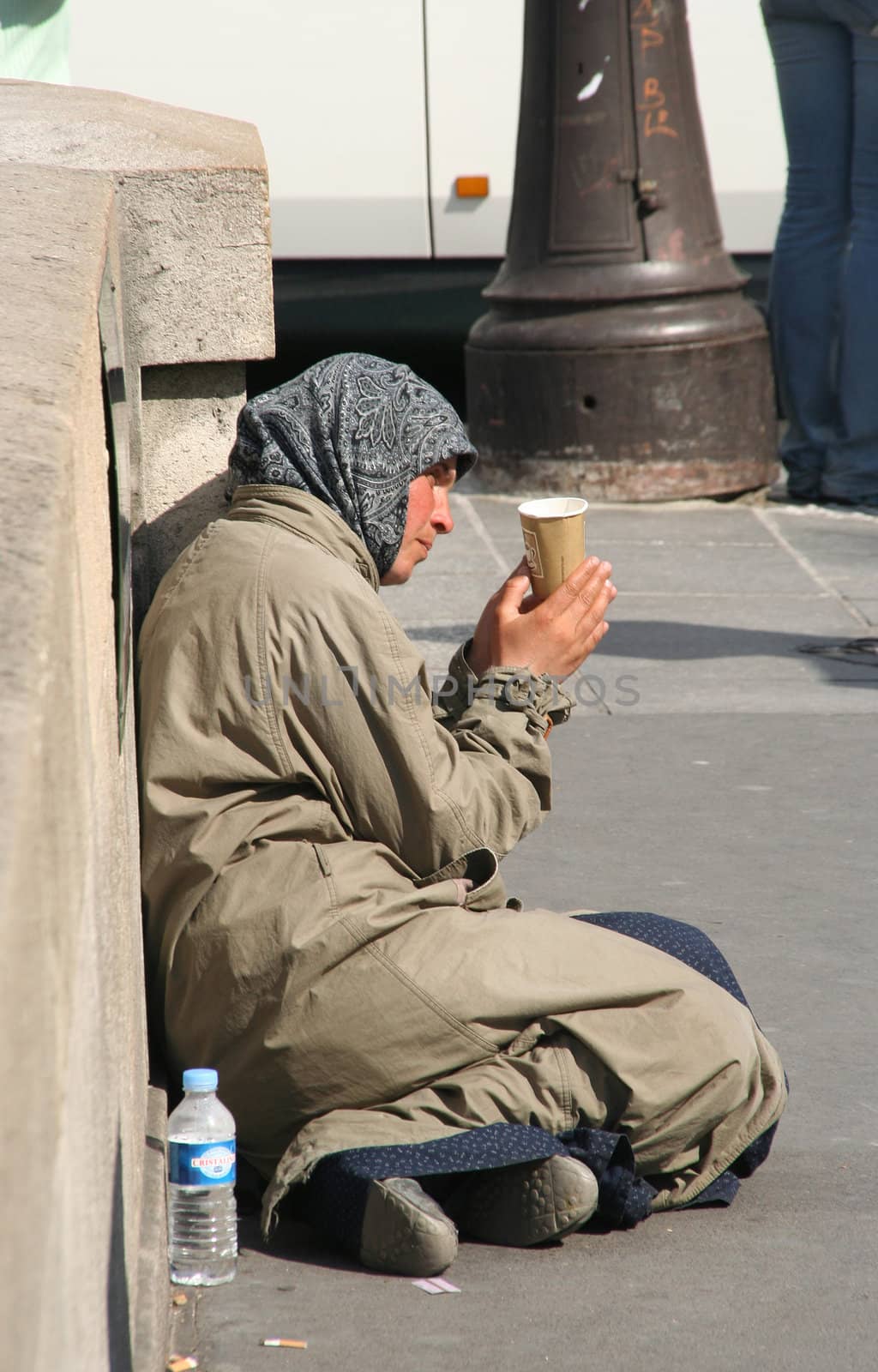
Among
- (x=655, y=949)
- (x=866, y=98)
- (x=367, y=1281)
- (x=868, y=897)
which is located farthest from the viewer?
(x=866, y=98)

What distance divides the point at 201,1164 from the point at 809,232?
6.13 m

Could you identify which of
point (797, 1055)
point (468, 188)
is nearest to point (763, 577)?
point (468, 188)

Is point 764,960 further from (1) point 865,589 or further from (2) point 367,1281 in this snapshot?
(1) point 865,589

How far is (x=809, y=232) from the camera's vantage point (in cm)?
773

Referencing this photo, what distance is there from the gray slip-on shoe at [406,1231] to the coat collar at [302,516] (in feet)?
2.99

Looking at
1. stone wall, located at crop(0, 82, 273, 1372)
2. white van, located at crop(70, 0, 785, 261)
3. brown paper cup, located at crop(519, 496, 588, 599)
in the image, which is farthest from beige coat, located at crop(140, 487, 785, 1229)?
white van, located at crop(70, 0, 785, 261)

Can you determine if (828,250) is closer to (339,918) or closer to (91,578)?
(339,918)

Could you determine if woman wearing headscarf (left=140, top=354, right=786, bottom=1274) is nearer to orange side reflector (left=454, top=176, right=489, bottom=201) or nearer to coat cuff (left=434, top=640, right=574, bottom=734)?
coat cuff (left=434, top=640, right=574, bottom=734)

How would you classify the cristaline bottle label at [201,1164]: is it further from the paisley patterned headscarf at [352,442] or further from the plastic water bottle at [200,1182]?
the paisley patterned headscarf at [352,442]

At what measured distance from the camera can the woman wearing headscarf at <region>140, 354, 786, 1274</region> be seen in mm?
2498

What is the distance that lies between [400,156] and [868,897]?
553 cm

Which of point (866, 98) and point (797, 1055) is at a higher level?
point (866, 98)

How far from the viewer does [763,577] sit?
682 centimetres

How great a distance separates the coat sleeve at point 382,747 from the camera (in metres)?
2.50
